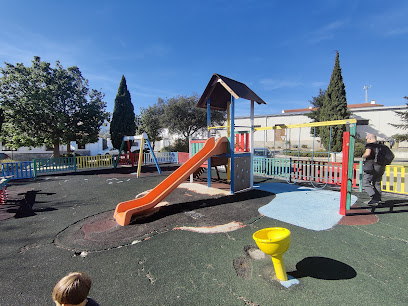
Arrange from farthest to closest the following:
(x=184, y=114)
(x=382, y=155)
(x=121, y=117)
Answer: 1. (x=184, y=114)
2. (x=121, y=117)
3. (x=382, y=155)

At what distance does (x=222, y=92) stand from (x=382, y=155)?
18.5 feet

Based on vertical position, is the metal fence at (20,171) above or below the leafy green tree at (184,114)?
below

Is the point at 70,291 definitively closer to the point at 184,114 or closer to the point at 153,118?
the point at 184,114

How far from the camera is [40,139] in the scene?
1683cm

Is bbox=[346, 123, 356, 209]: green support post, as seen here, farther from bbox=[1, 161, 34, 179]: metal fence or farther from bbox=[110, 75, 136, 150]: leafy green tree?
bbox=[110, 75, 136, 150]: leafy green tree

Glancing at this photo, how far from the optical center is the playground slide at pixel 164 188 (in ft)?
16.0

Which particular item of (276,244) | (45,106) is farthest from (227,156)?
(45,106)

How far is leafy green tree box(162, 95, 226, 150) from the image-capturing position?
952 inches

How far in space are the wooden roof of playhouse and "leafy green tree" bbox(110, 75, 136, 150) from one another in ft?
51.5

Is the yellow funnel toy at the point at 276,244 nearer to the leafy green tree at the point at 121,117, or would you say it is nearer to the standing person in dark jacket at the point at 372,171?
the standing person in dark jacket at the point at 372,171

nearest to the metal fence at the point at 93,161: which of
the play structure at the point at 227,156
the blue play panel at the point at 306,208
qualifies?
the play structure at the point at 227,156

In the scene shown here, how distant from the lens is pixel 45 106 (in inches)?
627

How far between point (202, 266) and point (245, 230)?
1.55m

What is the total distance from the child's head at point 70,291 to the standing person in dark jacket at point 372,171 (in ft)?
21.6
